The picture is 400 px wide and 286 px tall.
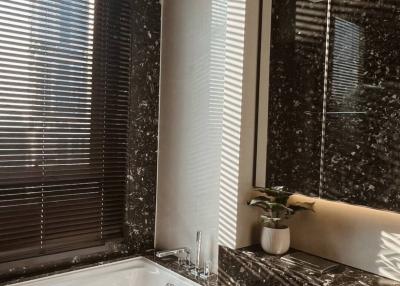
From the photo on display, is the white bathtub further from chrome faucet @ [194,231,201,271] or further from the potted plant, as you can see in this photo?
the potted plant

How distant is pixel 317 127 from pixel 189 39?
1.00m

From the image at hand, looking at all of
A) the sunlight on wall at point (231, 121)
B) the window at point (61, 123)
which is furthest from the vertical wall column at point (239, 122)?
the window at point (61, 123)

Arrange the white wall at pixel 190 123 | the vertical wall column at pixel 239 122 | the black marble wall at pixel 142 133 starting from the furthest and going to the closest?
the black marble wall at pixel 142 133 < the white wall at pixel 190 123 < the vertical wall column at pixel 239 122

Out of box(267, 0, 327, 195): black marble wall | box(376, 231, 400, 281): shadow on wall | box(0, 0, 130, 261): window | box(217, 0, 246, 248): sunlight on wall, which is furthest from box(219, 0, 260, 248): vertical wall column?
box(0, 0, 130, 261): window

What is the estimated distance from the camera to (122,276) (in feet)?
7.32

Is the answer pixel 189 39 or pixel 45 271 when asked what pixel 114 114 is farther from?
pixel 45 271

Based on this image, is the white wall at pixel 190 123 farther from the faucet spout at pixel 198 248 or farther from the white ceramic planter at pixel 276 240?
the white ceramic planter at pixel 276 240

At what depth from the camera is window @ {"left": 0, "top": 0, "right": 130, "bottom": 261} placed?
1.94 m

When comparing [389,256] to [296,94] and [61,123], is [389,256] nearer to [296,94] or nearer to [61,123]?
[296,94]

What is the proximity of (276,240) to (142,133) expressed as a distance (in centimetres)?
111

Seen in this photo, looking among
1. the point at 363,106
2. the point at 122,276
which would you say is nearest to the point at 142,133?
the point at 122,276

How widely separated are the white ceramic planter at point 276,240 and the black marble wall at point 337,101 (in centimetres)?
22

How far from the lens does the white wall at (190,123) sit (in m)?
2.11

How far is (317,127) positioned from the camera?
5.64ft
